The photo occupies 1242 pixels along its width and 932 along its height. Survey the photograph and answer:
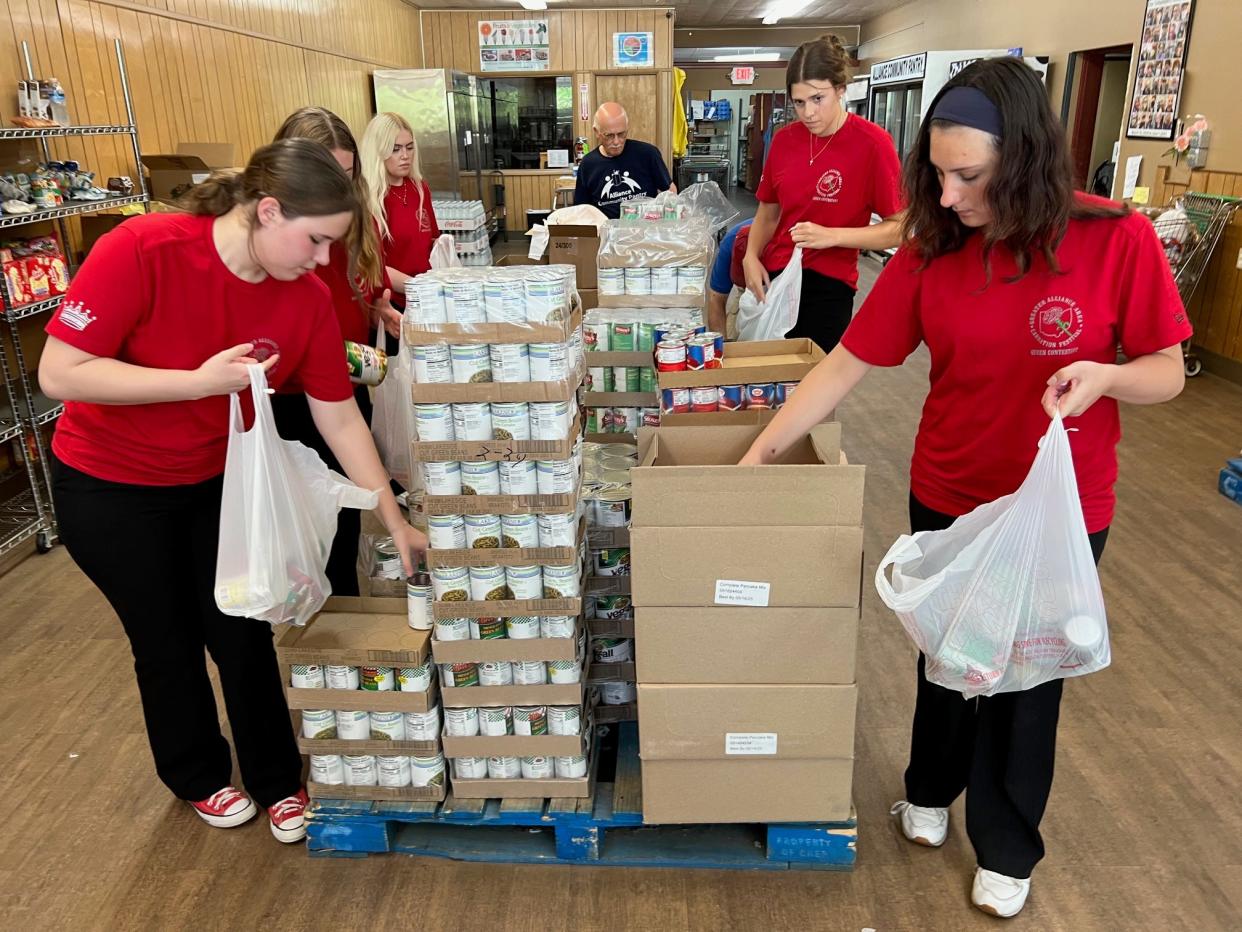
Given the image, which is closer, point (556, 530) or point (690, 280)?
point (556, 530)

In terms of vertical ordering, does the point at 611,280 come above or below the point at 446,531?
above

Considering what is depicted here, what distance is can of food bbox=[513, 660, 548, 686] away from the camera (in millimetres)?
2135

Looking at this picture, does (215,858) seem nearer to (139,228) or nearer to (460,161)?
(139,228)

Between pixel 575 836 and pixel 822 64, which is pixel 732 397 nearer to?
pixel 575 836

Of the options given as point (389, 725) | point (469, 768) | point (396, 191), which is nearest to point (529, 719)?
point (469, 768)

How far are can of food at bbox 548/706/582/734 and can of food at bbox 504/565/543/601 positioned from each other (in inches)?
11.0

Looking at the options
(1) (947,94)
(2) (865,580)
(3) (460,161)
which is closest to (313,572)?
(1) (947,94)

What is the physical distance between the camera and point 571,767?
2182mm

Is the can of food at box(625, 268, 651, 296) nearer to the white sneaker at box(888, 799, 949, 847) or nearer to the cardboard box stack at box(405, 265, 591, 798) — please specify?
the cardboard box stack at box(405, 265, 591, 798)

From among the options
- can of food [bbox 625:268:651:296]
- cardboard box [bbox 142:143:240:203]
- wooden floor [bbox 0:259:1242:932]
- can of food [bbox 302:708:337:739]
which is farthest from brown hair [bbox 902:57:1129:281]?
cardboard box [bbox 142:143:240:203]

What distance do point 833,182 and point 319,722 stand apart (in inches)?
95.7

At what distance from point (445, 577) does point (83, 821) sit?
1.18 metres

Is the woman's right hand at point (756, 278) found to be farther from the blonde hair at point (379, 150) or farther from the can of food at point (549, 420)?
the can of food at point (549, 420)

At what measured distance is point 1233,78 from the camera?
622 cm
